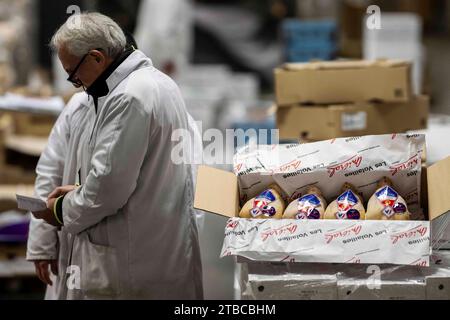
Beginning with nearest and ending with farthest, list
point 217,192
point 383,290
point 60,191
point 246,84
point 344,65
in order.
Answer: point 383,290 → point 217,192 → point 60,191 → point 344,65 → point 246,84

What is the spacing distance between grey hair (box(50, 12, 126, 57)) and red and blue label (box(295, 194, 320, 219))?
0.93 meters

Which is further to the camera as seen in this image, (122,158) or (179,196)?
(179,196)

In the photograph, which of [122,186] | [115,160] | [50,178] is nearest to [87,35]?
[115,160]

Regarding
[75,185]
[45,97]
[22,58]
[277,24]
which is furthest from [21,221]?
[277,24]

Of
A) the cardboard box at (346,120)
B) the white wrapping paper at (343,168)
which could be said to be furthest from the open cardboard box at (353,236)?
the cardboard box at (346,120)

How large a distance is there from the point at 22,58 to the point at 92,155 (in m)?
5.96

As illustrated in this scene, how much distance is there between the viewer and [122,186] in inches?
126

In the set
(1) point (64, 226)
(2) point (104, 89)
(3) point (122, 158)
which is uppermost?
(2) point (104, 89)

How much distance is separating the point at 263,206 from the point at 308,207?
0.52 ft

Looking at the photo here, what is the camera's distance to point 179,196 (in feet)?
11.1

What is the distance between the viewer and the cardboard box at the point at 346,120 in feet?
13.1

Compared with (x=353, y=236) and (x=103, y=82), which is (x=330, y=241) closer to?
(x=353, y=236)

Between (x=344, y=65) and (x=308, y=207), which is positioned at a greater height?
(x=344, y=65)
